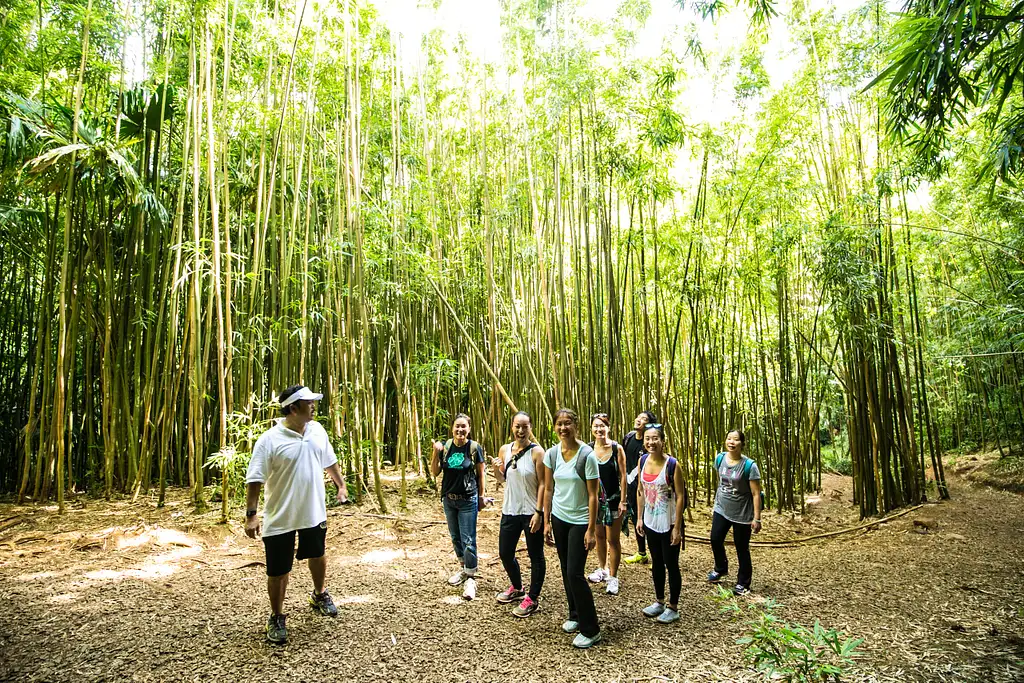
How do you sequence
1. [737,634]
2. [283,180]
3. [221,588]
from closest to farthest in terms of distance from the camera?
[737,634], [221,588], [283,180]

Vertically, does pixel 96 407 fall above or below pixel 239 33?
below

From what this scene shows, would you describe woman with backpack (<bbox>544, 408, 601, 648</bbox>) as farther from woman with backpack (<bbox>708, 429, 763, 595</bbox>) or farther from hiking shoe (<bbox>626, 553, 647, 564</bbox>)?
hiking shoe (<bbox>626, 553, 647, 564</bbox>)

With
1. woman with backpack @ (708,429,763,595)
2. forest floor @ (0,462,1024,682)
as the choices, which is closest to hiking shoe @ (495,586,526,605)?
forest floor @ (0,462,1024,682)

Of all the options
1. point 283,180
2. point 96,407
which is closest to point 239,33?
point 283,180

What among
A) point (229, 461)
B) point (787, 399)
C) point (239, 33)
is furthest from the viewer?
point (787, 399)

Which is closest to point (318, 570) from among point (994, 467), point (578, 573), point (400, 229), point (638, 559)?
point (578, 573)

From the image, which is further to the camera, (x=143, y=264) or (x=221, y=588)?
(x=143, y=264)

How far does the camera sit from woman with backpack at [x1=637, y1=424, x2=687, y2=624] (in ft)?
8.46

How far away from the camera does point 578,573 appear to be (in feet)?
7.32

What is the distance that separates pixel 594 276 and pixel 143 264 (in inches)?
151

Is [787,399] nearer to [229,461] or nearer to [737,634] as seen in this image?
[737,634]

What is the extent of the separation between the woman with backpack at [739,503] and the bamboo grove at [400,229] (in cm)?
125

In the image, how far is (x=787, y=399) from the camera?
17.7 ft

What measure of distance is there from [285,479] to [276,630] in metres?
0.62
